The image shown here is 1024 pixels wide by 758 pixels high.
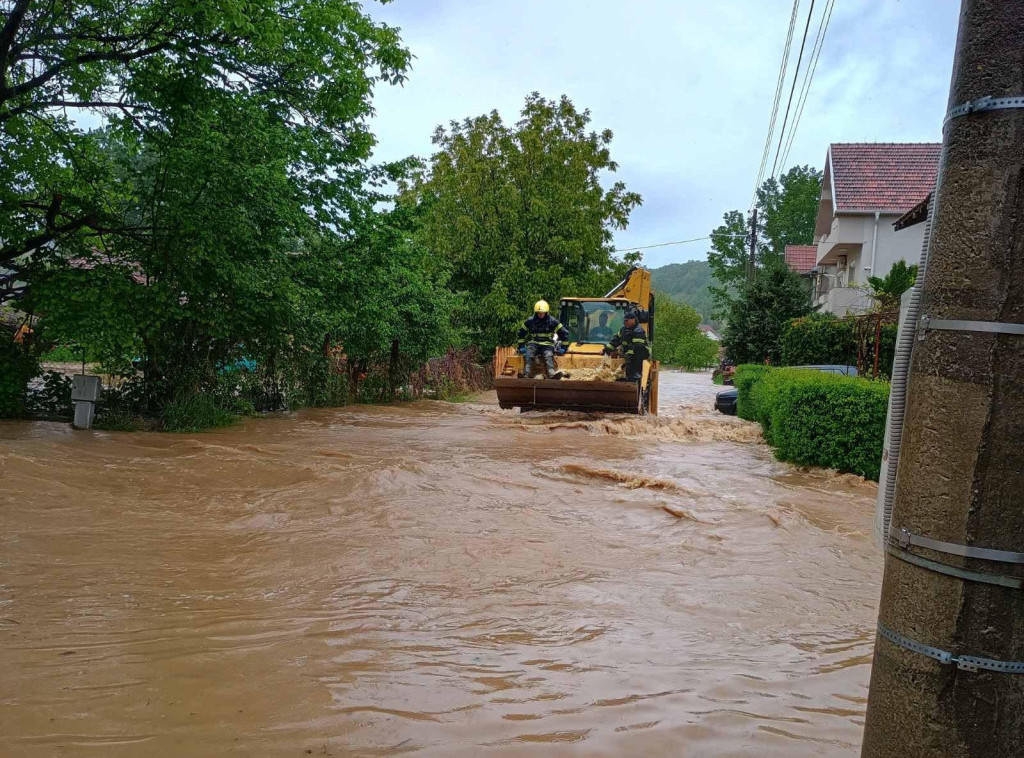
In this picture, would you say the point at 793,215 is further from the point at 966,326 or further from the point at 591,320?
the point at 966,326

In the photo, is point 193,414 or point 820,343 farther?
point 820,343

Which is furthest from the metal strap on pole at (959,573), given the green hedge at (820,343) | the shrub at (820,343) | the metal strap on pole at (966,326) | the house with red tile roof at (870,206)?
the house with red tile roof at (870,206)

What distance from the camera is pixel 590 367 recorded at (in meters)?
17.2

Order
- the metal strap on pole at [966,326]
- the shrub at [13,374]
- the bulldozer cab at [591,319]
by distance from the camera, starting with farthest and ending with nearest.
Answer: the bulldozer cab at [591,319]
the shrub at [13,374]
the metal strap on pole at [966,326]

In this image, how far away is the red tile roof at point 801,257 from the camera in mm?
51219

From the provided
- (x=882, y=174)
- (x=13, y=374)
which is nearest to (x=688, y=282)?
(x=882, y=174)

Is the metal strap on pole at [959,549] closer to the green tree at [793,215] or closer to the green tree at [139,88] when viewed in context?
the green tree at [139,88]

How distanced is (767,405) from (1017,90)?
13.4 meters

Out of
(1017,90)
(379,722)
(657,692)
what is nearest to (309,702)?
(379,722)

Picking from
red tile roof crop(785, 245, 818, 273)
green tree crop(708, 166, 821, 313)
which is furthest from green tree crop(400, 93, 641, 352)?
green tree crop(708, 166, 821, 313)

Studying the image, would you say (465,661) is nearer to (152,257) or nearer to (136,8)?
(152,257)

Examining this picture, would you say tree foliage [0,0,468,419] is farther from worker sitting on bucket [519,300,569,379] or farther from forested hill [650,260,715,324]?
forested hill [650,260,715,324]

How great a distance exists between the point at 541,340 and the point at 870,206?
757 inches

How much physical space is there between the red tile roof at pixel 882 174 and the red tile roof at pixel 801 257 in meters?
17.1
